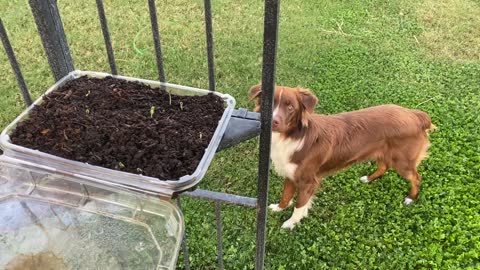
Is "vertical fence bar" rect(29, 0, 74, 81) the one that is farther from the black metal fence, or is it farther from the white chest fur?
the white chest fur

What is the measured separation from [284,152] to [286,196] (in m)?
0.44

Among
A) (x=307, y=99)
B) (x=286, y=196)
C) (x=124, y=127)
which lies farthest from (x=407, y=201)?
(x=124, y=127)

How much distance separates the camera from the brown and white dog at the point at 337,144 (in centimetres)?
276

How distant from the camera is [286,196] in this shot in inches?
121

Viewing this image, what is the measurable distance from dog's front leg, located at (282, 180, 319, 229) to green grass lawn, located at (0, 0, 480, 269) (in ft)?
0.23

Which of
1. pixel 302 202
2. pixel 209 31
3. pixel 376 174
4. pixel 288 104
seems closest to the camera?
pixel 209 31

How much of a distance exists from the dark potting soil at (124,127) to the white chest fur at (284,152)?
4.60ft

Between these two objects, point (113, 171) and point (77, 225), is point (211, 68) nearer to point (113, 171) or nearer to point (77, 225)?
point (113, 171)

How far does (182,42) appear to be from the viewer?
15.7 feet

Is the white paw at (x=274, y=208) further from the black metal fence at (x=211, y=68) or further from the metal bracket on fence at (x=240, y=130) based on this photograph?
the metal bracket on fence at (x=240, y=130)

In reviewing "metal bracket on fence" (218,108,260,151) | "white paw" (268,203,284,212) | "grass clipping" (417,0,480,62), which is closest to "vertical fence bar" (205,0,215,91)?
"metal bracket on fence" (218,108,260,151)

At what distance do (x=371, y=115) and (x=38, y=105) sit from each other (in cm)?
220

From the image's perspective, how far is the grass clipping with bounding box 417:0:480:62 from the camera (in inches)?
195

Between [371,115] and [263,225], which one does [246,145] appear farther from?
[263,225]
